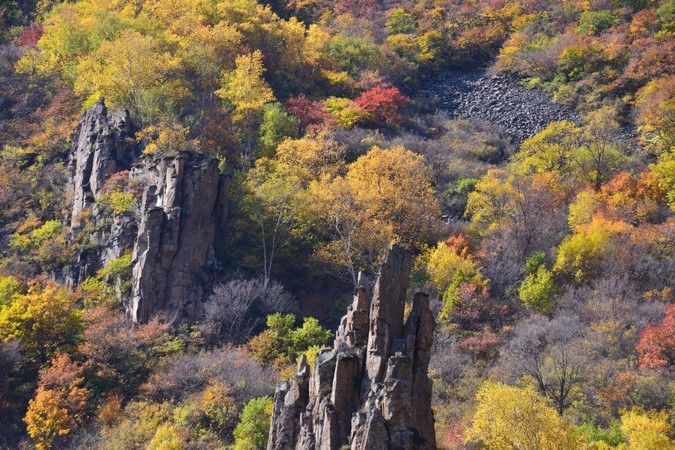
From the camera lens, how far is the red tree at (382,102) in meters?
60.9

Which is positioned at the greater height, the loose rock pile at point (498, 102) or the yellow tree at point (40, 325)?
the loose rock pile at point (498, 102)

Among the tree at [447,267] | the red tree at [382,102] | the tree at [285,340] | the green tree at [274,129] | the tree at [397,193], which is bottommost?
the tree at [285,340]

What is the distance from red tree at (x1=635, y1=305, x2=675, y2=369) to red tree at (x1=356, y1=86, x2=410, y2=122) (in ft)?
103

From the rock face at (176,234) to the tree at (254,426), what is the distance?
8.67 meters

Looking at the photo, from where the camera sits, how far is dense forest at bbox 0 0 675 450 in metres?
32.4

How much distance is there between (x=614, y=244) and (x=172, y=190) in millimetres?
21652

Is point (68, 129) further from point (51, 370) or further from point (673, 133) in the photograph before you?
point (673, 133)

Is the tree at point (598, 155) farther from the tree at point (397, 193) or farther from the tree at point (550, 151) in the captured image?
the tree at point (397, 193)

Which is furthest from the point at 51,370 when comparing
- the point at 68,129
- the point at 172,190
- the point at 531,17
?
the point at 531,17

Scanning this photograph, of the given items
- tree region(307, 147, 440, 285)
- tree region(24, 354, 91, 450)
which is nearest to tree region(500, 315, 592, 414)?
tree region(307, 147, 440, 285)

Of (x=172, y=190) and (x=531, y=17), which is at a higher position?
(x=531, y=17)

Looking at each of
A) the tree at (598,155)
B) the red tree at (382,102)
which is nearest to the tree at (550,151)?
the tree at (598,155)

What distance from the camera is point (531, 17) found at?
77.1m

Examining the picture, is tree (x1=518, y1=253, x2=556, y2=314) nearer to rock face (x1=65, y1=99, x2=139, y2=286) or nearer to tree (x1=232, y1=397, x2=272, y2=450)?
tree (x1=232, y1=397, x2=272, y2=450)
